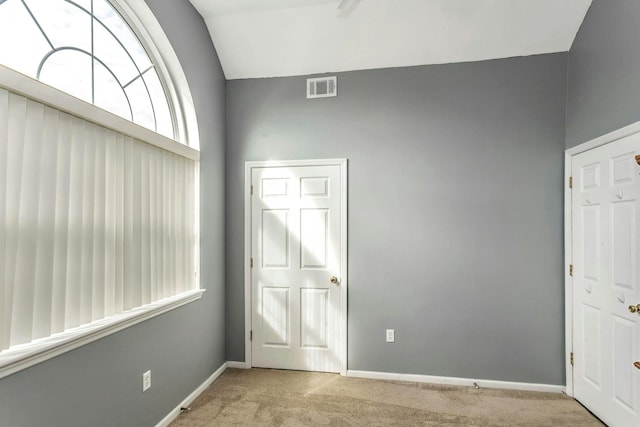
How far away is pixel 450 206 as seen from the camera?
304 cm

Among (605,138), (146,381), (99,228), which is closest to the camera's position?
(99,228)

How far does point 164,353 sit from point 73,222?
1.16m

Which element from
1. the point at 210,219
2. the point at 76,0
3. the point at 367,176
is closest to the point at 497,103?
the point at 367,176

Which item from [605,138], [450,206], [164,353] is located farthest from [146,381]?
[605,138]

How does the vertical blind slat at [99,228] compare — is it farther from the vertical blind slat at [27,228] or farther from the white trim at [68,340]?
the vertical blind slat at [27,228]

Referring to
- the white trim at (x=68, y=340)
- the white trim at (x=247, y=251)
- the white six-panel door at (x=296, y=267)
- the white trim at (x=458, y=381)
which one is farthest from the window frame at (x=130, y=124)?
the white trim at (x=458, y=381)

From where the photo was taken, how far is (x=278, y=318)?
3303 millimetres

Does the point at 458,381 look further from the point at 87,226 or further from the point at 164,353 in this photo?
the point at 87,226

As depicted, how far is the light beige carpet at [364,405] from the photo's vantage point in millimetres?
2432

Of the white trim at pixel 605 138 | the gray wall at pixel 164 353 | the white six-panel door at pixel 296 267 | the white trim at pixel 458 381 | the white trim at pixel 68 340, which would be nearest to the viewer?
the white trim at pixel 68 340

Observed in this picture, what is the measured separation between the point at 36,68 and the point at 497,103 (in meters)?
3.23

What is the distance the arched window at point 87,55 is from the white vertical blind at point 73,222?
0.23 m

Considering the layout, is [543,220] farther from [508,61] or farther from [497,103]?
[508,61]

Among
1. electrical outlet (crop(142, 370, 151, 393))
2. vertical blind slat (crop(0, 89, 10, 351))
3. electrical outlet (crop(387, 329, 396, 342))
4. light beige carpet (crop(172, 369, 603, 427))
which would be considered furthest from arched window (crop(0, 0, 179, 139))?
electrical outlet (crop(387, 329, 396, 342))
